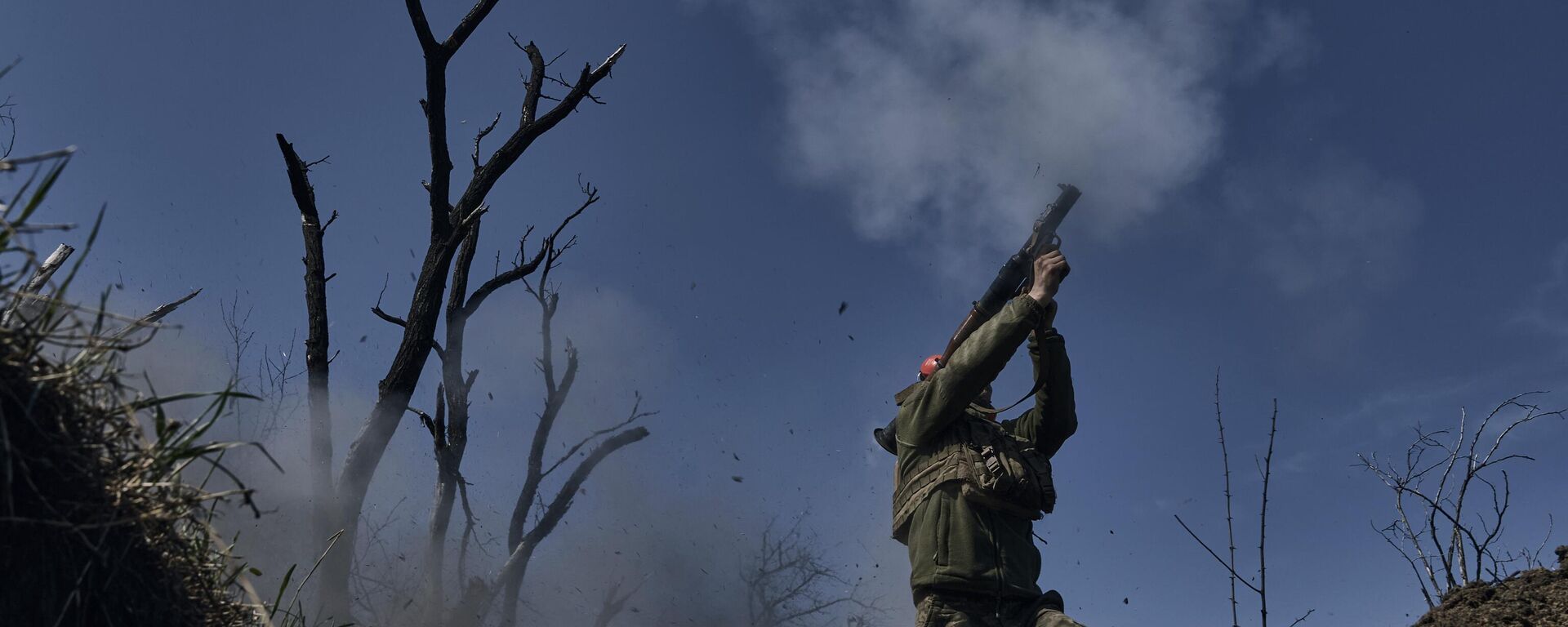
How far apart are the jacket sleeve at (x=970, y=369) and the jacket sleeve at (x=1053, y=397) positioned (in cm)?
53

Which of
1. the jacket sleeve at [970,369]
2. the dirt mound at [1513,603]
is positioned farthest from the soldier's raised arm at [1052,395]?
the dirt mound at [1513,603]

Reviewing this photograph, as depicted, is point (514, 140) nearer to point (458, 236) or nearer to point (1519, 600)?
point (458, 236)

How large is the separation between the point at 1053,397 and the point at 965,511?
0.81m

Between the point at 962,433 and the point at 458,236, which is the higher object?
the point at 458,236

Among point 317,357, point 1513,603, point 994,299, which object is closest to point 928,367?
point 994,299

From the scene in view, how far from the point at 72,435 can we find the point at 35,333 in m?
0.17

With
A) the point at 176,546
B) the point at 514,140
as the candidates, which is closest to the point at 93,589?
the point at 176,546

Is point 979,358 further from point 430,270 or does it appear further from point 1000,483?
point 430,270

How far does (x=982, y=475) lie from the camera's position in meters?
4.26

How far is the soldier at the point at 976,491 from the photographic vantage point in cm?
413

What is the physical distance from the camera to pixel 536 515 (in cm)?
1397

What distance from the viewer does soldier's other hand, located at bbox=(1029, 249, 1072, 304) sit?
4.34 meters

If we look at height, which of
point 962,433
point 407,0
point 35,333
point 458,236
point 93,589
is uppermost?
point 407,0

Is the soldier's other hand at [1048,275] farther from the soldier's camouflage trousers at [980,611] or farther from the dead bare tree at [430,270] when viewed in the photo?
the dead bare tree at [430,270]
